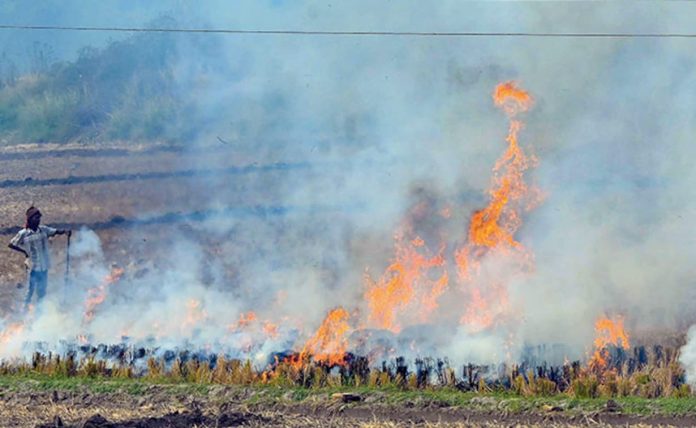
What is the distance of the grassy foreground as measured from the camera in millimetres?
11492

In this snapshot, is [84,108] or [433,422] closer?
[433,422]

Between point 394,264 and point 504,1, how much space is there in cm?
683

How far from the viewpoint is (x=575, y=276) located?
16094mm

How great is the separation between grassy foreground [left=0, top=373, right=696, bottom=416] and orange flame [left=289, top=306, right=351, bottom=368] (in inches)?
26.3

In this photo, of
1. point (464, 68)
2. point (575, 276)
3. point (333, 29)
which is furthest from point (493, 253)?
point (333, 29)

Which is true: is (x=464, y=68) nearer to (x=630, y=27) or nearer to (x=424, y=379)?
(x=630, y=27)

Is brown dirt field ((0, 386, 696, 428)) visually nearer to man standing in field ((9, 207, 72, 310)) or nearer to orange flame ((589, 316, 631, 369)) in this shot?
orange flame ((589, 316, 631, 369))

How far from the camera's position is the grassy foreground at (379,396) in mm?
11492

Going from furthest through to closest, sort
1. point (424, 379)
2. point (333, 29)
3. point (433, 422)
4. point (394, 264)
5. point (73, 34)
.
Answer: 1. point (73, 34)
2. point (333, 29)
3. point (394, 264)
4. point (424, 379)
5. point (433, 422)

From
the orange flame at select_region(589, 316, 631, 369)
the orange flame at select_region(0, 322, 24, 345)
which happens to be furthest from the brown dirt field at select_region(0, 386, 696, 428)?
the orange flame at select_region(0, 322, 24, 345)

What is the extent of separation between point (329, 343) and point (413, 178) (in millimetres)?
6180

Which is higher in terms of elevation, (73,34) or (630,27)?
(73,34)

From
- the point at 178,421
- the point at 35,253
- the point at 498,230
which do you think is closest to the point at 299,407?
the point at 178,421

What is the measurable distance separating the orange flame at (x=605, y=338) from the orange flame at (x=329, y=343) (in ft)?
11.2
